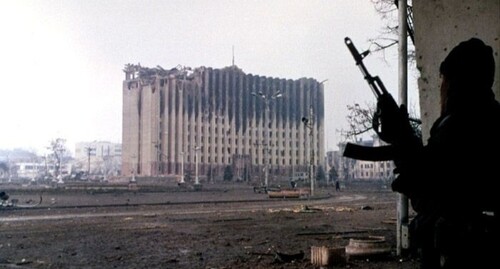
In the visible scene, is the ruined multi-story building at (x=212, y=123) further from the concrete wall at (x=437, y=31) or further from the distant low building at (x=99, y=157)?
the concrete wall at (x=437, y=31)

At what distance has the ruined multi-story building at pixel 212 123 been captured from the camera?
105938 mm

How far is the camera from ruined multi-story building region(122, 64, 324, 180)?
106 m

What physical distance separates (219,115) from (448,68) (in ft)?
370

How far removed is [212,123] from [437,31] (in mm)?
107174

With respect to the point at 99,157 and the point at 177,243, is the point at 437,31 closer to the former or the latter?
the point at 177,243

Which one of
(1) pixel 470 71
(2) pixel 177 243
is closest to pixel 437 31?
(1) pixel 470 71

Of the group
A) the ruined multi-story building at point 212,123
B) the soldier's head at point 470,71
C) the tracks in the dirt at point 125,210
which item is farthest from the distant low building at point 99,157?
the soldier's head at point 470,71

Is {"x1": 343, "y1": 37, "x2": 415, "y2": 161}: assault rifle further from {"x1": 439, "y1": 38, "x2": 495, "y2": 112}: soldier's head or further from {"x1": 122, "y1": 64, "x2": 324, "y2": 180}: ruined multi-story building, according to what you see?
{"x1": 122, "y1": 64, "x2": 324, "y2": 180}: ruined multi-story building

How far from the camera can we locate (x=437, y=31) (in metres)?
6.84

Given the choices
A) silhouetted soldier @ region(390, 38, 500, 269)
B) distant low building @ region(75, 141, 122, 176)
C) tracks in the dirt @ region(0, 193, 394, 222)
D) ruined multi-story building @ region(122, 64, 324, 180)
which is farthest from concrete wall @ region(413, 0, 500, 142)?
distant low building @ region(75, 141, 122, 176)

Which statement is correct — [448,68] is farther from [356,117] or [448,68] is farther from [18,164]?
[18,164]

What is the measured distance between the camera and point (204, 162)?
10931 cm

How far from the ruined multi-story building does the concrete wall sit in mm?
90926

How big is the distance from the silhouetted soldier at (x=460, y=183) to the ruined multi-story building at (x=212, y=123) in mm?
95133
